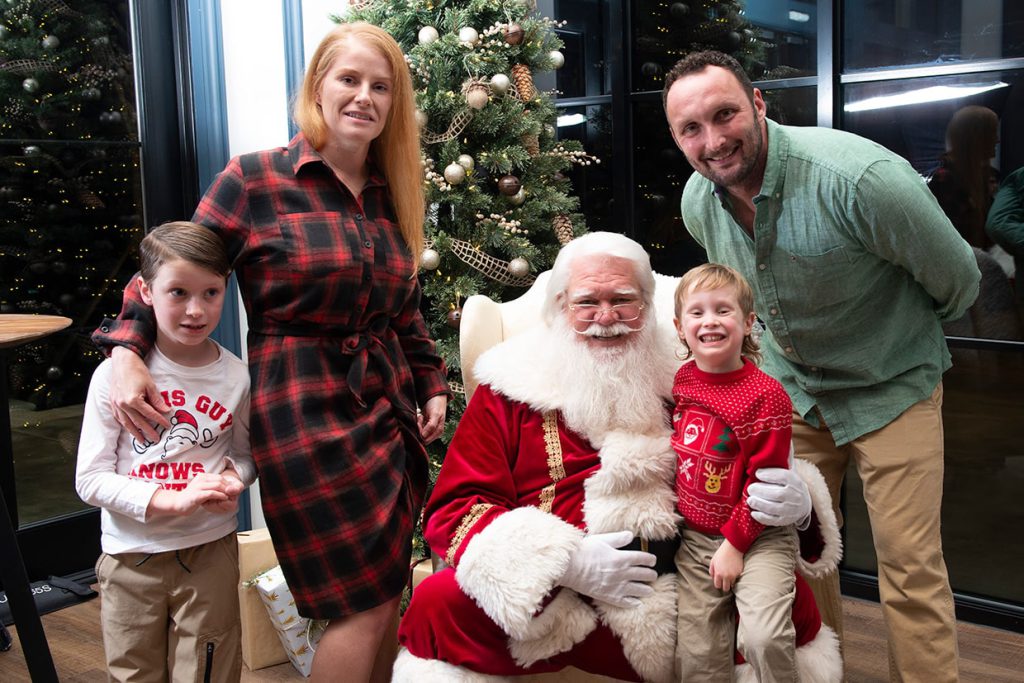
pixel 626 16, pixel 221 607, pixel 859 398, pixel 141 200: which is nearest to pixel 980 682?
pixel 859 398

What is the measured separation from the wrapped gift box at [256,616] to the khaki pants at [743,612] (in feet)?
4.78

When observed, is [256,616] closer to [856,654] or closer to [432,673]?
[432,673]

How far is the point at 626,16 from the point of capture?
3.74 meters

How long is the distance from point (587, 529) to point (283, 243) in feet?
2.77

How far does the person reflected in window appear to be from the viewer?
3053 millimetres

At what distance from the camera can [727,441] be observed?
193cm

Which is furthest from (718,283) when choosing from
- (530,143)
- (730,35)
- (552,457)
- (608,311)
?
(730,35)

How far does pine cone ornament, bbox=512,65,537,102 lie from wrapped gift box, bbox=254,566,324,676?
164 cm

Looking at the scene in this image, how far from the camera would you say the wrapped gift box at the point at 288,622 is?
9.31 ft

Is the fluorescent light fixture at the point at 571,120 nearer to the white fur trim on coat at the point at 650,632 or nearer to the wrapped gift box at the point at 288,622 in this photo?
the wrapped gift box at the point at 288,622

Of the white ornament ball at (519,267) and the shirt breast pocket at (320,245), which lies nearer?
the shirt breast pocket at (320,245)

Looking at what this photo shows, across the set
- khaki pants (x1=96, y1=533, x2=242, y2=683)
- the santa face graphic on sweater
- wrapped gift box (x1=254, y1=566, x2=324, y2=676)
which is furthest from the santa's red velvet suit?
wrapped gift box (x1=254, y1=566, x2=324, y2=676)

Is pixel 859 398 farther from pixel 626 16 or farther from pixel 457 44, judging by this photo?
pixel 626 16

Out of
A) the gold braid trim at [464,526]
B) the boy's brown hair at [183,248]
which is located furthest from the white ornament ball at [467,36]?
the gold braid trim at [464,526]
